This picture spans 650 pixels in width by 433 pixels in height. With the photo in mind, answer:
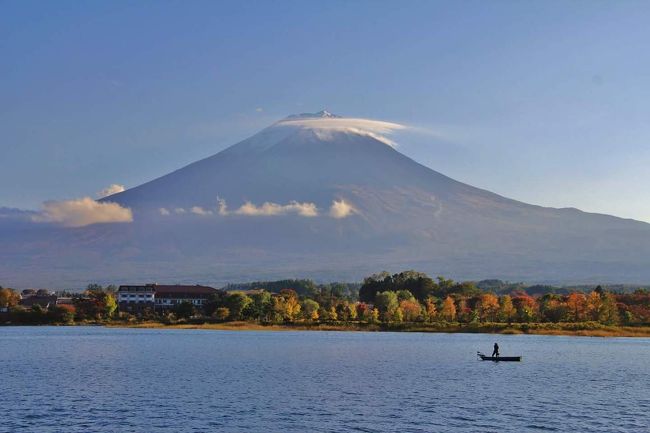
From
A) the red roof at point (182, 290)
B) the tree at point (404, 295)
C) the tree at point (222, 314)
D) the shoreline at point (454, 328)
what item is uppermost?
the red roof at point (182, 290)

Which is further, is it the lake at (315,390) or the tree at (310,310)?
the tree at (310,310)

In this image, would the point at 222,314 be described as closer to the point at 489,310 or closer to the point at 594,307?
the point at 489,310

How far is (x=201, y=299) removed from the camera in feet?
603

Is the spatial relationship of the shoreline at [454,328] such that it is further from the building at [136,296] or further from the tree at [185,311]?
the building at [136,296]

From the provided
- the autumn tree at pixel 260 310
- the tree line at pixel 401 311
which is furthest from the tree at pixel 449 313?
the autumn tree at pixel 260 310

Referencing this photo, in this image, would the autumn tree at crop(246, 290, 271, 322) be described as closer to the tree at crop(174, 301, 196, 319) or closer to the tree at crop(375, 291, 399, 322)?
the tree at crop(174, 301, 196, 319)

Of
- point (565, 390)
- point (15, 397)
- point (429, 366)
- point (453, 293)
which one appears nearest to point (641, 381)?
point (565, 390)

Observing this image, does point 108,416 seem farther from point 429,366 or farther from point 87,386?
point 429,366

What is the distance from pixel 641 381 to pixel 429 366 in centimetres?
1413

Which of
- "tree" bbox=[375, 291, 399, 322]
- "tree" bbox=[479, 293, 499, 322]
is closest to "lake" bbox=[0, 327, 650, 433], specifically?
"tree" bbox=[479, 293, 499, 322]

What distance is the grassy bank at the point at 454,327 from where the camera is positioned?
347 feet

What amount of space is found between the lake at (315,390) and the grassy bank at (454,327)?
25.2 m

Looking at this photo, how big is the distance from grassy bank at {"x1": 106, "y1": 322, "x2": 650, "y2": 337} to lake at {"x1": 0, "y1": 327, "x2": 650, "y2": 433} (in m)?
25.2

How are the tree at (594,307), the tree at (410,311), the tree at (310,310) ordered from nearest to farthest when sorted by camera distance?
the tree at (594,307), the tree at (410,311), the tree at (310,310)
